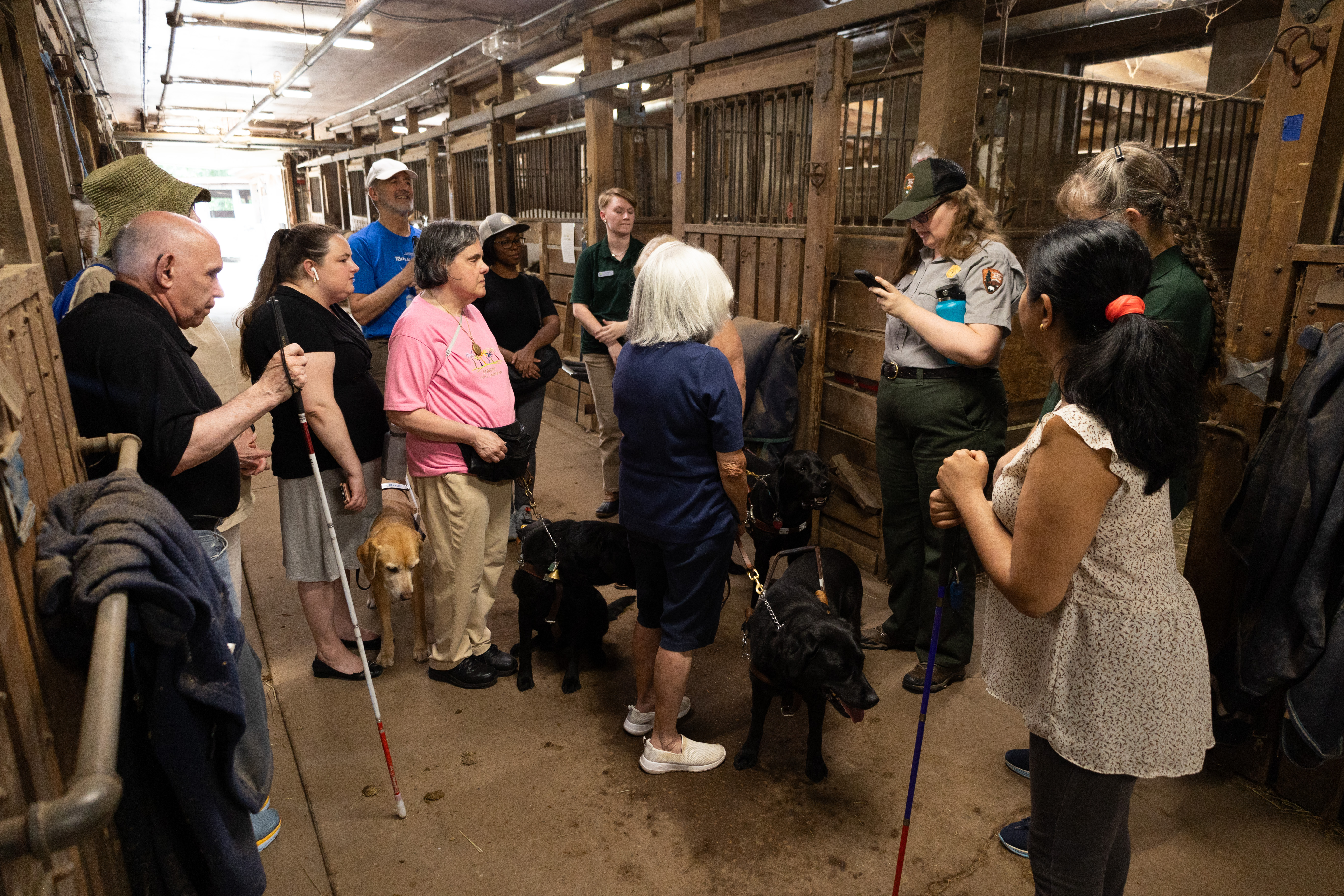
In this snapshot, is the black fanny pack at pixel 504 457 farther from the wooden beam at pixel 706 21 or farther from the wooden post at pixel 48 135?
the wooden beam at pixel 706 21

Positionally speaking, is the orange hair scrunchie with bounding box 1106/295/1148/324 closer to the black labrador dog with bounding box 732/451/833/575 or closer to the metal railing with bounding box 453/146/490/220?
the black labrador dog with bounding box 732/451/833/575

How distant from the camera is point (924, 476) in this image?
9.77ft

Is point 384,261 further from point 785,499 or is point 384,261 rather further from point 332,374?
point 785,499

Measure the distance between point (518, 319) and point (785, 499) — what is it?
1766 millimetres

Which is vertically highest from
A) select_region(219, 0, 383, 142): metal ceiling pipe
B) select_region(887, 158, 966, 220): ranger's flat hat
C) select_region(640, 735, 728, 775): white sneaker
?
select_region(219, 0, 383, 142): metal ceiling pipe

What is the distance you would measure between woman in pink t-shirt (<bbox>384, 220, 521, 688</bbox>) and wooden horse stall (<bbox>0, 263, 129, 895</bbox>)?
128 cm

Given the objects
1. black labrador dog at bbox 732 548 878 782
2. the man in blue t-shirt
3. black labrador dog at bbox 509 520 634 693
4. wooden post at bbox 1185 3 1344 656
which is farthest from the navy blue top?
the man in blue t-shirt

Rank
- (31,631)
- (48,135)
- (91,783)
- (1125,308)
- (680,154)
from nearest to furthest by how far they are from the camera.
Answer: (91,783) → (31,631) → (1125,308) → (48,135) → (680,154)

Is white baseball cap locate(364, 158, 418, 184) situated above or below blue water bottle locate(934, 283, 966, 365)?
above

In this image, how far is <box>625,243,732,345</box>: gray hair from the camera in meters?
2.22

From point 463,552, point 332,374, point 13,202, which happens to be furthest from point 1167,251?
point 13,202

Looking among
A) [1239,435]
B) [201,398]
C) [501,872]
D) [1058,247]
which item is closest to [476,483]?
[201,398]

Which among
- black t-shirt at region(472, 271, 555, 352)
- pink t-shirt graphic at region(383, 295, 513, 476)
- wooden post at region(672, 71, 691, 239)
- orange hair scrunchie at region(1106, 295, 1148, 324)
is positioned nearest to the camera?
→ orange hair scrunchie at region(1106, 295, 1148, 324)

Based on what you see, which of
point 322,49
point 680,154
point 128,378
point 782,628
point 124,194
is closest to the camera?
point 128,378
